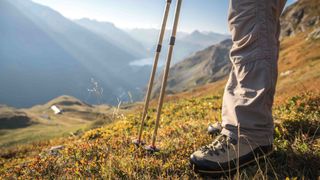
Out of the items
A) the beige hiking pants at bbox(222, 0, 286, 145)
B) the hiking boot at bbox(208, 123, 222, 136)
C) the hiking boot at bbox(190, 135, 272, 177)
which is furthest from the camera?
the hiking boot at bbox(208, 123, 222, 136)

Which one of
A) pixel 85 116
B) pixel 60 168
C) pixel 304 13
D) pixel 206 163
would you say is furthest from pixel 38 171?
pixel 304 13

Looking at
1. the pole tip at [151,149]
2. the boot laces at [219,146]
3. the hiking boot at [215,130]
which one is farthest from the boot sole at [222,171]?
the hiking boot at [215,130]

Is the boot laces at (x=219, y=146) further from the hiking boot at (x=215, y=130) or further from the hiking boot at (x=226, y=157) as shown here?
the hiking boot at (x=215, y=130)

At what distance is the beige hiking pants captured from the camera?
340cm

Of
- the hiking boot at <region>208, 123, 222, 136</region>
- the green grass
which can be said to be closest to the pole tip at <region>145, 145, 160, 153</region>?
the green grass

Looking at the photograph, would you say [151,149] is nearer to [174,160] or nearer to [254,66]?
[174,160]

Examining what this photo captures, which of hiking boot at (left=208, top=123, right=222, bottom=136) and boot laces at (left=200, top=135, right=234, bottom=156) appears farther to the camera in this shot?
hiking boot at (left=208, top=123, right=222, bottom=136)

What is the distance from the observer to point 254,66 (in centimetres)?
342

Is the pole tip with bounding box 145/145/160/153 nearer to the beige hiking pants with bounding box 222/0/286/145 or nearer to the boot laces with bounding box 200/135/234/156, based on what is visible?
the boot laces with bounding box 200/135/234/156

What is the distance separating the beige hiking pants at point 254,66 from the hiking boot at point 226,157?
12cm

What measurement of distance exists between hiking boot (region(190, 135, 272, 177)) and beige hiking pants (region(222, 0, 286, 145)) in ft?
0.38

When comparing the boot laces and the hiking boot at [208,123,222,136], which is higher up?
the hiking boot at [208,123,222,136]

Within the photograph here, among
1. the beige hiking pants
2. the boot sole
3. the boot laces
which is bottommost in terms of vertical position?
the boot sole

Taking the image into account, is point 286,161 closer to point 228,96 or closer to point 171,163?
point 228,96
